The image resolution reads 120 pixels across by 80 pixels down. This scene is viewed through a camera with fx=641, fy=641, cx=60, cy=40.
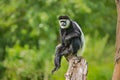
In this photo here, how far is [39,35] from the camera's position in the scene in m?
12.4

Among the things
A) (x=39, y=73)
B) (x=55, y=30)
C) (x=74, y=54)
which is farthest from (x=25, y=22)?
(x=74, y=54)

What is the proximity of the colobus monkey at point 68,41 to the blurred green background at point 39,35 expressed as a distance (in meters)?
3.25

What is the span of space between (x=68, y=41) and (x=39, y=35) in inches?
228

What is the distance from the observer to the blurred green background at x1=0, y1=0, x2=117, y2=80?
1136cm

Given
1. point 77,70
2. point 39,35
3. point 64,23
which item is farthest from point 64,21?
point 39,35

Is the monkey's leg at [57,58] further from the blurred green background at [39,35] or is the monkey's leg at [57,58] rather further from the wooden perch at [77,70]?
the blurred green background at [39,35]

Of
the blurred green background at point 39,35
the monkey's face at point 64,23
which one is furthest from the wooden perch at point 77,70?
the blurred green background at point 39,35

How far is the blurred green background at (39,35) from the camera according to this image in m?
11.4

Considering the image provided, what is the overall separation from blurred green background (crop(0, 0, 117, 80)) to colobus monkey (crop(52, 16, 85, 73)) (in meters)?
3.25

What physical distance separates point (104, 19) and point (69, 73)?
8.33 m

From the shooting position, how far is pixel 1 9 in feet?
40.5

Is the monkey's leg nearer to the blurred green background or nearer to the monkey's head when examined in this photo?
the monkey's head

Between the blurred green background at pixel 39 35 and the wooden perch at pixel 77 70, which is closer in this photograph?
→ the wooden perch at pixel 77 70

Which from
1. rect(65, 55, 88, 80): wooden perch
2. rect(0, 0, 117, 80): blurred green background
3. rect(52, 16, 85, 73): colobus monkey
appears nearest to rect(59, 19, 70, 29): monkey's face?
rect(52, 16, 85, 73): colobus monkey
